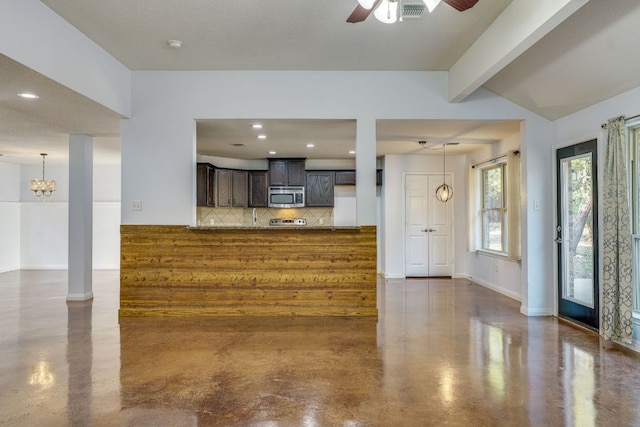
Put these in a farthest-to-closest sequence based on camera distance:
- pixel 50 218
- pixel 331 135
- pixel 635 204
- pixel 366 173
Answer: pixel 50 218 < pixel 331 135 < pixel 366 173 < pixel 635 204

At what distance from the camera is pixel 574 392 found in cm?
280

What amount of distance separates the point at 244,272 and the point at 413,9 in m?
3.38

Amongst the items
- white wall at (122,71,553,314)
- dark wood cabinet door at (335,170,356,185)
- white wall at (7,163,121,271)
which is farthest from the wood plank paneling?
white wall at (7,163,121,271)

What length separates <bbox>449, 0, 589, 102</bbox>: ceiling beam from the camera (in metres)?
2.80

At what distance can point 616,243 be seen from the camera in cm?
A: 382

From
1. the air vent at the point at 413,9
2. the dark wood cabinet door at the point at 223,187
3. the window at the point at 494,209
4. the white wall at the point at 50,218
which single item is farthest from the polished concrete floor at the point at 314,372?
the white wall at the point at 50,218

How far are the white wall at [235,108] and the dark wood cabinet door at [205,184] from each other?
7.67 ft

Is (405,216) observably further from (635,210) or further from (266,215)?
(635,210)

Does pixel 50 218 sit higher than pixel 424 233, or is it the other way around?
pixel 50 218

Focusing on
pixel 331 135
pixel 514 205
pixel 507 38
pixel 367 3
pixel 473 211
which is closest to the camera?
pixel 367 3

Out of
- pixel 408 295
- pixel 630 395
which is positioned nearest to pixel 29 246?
pixel 408 295

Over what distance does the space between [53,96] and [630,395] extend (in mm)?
5591

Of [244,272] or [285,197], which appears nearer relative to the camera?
[244,272]

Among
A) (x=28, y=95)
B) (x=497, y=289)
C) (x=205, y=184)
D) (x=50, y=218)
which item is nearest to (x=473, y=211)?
(x=497, y=289)
